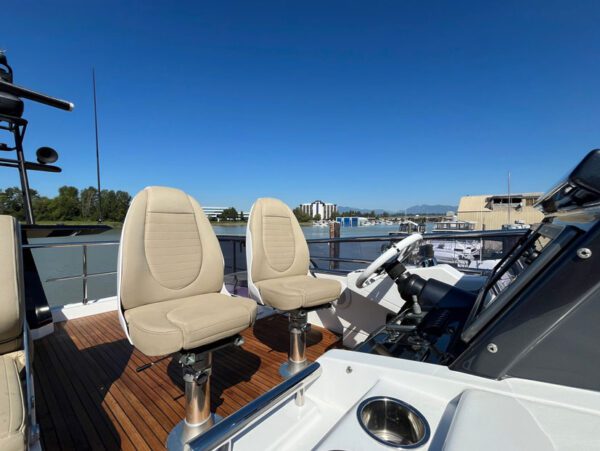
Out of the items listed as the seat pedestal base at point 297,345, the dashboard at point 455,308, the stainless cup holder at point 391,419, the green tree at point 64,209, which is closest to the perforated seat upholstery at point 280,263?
the seat pedestal base at point 297,345

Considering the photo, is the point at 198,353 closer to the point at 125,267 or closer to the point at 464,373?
the point at 125,267

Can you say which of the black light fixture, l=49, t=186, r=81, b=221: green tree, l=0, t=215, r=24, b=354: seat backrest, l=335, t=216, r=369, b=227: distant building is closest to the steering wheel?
l=0, t=215, r=24, b=354: seat backrest

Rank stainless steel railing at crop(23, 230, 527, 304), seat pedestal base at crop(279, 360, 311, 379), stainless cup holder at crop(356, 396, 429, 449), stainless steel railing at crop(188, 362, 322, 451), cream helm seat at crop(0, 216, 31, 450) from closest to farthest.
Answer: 1. stainless steel railing at crop(188, 362, 322, 451)
2. stainless cup holder at crop(356, 396, 429, 449)
3. cream helm seat at crop(0, 216, 31, 450)
4. seat pedestal base at crop(279, 360, 311, 379)
5. stainless steel railing at crop(23, 230, 527, 304)

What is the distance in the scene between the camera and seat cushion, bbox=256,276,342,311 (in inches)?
65.3

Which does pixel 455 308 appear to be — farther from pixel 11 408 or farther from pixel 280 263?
pixel 11 408

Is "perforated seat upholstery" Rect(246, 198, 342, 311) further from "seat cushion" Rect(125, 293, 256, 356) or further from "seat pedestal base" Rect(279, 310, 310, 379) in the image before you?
"seat cushion" Rect(125, 293, 256, 356)

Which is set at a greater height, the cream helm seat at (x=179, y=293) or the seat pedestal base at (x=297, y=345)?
the cream helm seat at (x=179, y=293)

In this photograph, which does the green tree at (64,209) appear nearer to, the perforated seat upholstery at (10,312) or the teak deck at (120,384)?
the teak deck at (120,384)

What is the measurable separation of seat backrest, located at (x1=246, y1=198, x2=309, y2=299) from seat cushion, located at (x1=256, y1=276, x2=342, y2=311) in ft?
0.39

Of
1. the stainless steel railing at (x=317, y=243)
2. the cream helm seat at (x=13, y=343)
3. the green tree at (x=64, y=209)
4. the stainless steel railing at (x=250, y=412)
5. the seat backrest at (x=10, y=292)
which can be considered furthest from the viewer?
the green tree at (x=64, y=209)

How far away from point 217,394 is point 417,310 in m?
1.22

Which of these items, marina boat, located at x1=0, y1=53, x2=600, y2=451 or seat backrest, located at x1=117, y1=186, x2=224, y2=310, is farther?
seat backrest, located at x1=117, y1=186, x2=224, y2=310

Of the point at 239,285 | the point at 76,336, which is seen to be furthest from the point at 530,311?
the point at 76,336

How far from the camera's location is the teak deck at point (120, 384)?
4.38 feet
